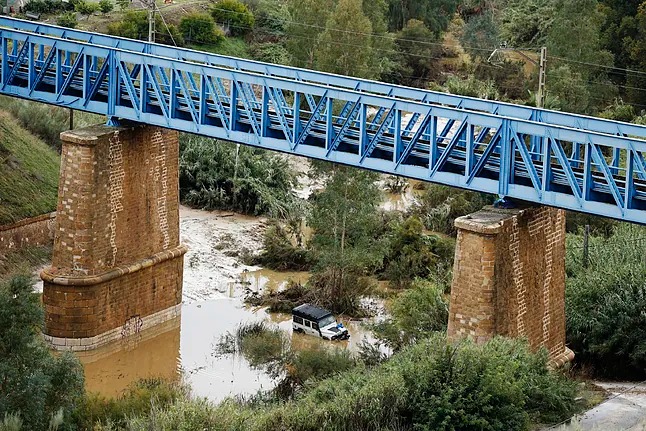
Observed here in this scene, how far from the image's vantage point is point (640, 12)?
172 feet

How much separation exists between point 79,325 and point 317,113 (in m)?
6.92

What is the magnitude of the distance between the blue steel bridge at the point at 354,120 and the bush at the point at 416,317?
2987mm

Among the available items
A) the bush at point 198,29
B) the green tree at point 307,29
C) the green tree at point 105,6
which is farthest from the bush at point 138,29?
the green tree at point 307,29

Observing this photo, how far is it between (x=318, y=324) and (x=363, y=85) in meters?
5.54

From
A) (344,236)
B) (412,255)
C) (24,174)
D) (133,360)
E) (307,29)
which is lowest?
(133,360)

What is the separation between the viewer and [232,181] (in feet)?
134

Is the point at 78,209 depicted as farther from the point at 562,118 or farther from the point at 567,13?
the point at 567,13

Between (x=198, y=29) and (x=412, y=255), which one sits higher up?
(x=198, y=29)

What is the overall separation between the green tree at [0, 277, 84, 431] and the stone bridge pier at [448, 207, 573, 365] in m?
7.03

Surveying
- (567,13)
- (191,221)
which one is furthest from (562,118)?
(567,13)

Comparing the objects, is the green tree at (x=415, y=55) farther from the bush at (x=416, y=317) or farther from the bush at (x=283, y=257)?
the bush at (x=416, y=317)

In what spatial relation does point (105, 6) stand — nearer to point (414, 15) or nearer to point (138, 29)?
point (138, 29)

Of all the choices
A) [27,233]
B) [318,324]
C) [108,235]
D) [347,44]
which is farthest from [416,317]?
[347,44]

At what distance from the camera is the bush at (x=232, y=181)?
40656 millimetres
